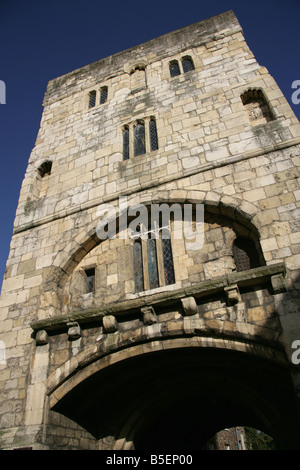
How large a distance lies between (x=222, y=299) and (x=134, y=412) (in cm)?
308

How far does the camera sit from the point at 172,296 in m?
5.03

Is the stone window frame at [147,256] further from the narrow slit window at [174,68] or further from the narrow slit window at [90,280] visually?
the narrow slit window at [174,68]

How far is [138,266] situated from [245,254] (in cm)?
195

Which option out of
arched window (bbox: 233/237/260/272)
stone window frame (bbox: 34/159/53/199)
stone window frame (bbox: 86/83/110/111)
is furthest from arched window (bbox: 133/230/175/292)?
stone window frame (bbox: 86/83/110/111)

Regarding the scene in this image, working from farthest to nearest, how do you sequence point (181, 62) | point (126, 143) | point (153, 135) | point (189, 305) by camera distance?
1. point (181, 62)
2. point (126, 143)
3. point (153, 135)
4. point (189, 305)

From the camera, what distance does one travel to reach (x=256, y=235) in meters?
5.44

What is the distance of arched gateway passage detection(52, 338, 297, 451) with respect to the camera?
5242 millimetres

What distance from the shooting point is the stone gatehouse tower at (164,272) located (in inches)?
194

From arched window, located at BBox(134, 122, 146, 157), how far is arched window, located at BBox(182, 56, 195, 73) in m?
2.03

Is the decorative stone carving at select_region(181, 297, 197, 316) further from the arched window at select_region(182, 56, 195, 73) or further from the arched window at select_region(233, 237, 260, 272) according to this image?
the arched window at select_region(182, 56, 195, 73)

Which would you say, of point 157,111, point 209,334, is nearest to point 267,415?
point 209,334

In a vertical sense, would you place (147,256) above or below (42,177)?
below

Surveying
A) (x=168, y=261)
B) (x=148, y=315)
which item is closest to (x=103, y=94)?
(x=168, y=261)

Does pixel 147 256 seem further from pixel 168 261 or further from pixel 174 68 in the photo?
pixel 174 68
